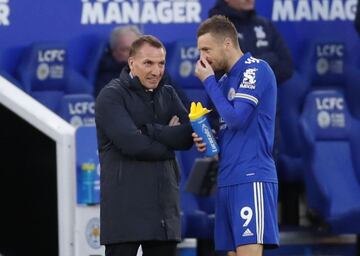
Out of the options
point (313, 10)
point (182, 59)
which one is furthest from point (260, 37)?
point (313, 10)

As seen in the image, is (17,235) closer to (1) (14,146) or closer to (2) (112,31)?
(1) (14,146)

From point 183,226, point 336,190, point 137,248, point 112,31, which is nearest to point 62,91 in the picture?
point 112,31

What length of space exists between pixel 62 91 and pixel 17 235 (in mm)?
2322

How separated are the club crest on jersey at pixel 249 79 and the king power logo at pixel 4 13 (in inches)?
119

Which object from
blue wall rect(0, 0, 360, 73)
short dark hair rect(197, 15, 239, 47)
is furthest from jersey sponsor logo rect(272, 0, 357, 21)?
short dark hair rect(197, 15, 239, 47)

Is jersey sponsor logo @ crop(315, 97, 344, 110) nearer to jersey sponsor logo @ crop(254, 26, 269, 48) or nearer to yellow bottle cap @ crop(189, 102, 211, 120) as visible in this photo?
jersey sponsor logo @ crop(254, 26, 269, 48)

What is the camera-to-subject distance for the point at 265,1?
32.5 ft

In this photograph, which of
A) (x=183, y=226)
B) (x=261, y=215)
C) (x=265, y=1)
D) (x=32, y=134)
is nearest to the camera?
(x=261, y=215)

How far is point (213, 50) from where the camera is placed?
22.0ft

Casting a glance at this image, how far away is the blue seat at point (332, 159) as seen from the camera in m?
9.44

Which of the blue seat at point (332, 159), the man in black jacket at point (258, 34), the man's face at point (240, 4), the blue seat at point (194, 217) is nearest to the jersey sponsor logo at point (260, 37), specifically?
the man in black jacket at point (258, 34)

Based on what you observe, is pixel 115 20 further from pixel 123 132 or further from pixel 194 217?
pixel 123 132

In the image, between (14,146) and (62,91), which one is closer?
(14,146)

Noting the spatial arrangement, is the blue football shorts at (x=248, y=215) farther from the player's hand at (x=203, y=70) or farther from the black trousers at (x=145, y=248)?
the player's hand at (x=203, y=70)
